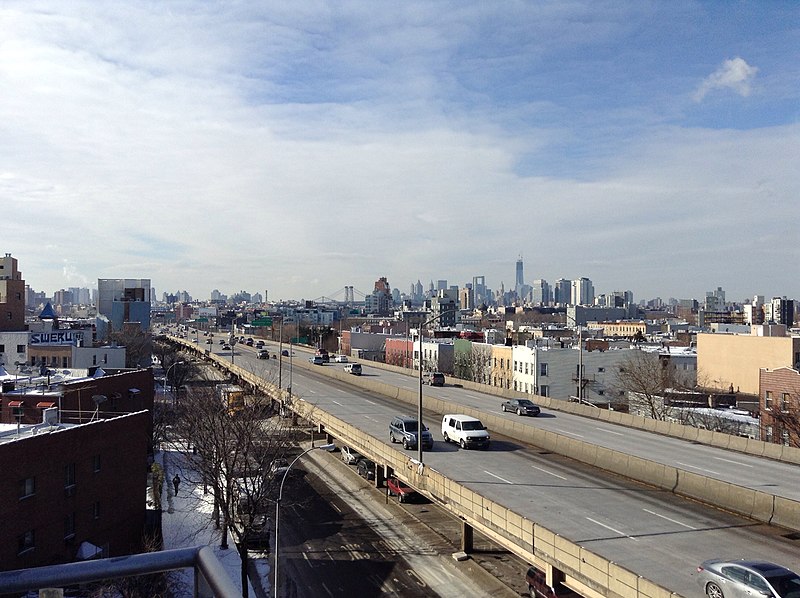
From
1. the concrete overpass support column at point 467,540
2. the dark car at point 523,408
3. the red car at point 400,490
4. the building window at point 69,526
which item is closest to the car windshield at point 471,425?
the red car at point 400,490

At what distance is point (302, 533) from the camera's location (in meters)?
36.2

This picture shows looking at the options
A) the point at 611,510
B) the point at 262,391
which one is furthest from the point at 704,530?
the point at 262,391

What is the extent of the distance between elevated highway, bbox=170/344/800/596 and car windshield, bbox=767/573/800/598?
177 centimetres

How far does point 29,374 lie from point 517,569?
37.5 metres

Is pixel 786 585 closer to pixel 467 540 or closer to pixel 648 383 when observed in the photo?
pixel 467 540

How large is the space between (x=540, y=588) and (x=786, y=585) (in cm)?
997

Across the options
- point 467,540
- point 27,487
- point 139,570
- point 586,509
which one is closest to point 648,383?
point 467,540

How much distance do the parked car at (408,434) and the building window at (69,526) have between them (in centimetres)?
1610

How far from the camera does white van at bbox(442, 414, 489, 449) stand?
36375mm

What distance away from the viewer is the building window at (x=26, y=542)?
25266mm

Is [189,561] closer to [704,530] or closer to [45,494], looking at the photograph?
[704,530]

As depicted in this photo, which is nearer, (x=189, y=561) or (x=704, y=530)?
(x=189, y=561)

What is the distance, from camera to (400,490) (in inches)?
1590

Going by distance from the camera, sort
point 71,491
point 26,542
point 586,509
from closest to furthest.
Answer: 1. point 586,509
2. point 26,542
3. point 71,491
